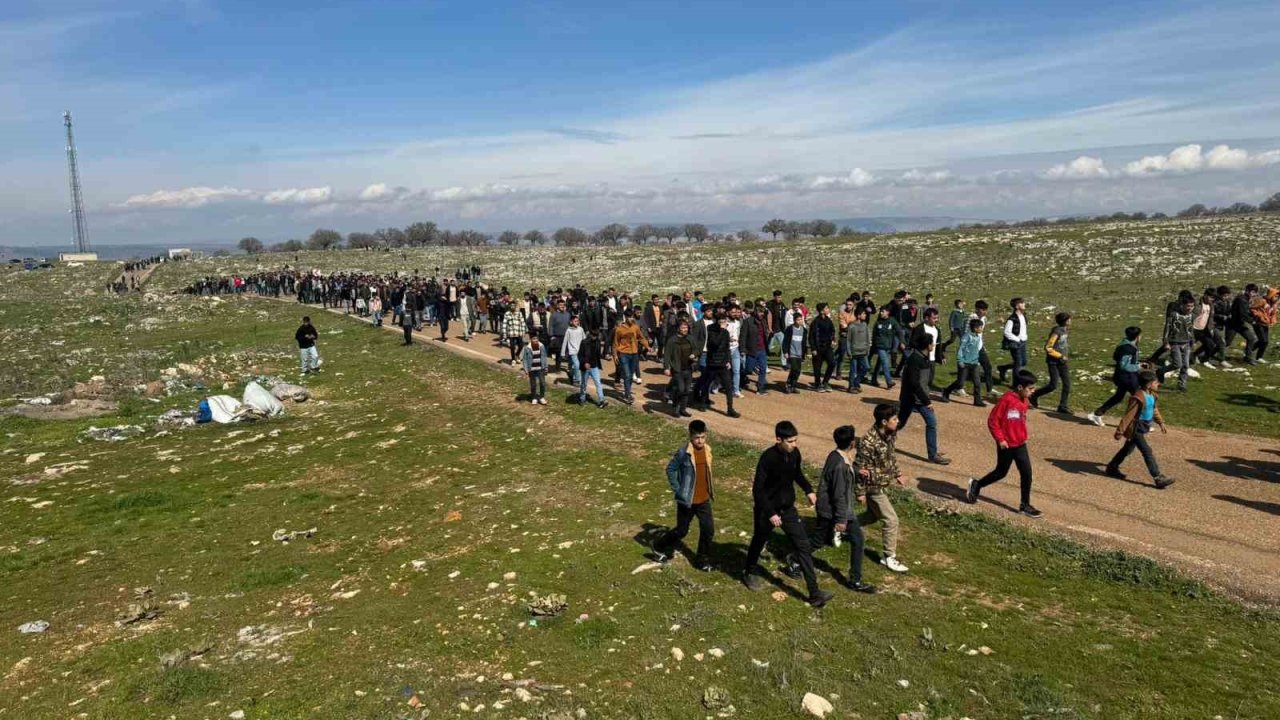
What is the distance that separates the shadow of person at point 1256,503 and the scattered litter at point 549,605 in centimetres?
935

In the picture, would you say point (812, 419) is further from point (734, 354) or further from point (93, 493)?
point (93, 493)

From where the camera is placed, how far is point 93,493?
512 inches

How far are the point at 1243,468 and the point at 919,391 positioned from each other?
511 cm

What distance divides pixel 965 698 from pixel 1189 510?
5.97m

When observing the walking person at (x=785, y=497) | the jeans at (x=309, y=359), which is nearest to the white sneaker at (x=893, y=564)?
Answer: the walking person at (x=785, y=497)

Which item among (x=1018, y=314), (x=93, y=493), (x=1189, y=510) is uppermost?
(x=1018, y=314)

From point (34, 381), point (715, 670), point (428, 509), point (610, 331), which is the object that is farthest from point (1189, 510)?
point (34, 381)

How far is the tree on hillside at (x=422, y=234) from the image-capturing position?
14862cm

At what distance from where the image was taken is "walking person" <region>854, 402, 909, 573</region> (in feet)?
27.3

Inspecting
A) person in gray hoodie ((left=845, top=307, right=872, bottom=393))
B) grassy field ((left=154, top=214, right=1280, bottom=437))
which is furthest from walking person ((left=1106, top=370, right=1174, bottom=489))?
person in gray hoodie ((left=845, top=307, right=872, bottom=393))

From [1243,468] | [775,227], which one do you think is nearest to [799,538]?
[1243,468]

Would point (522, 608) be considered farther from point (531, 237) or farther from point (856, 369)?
point (531, 237)

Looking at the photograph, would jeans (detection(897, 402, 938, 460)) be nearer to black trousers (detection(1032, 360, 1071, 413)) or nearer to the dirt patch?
black trousers (detection(1032, 360, 1071, 413))

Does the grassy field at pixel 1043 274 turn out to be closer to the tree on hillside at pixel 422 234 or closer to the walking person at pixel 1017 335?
the walking person at pixel 1017 335
